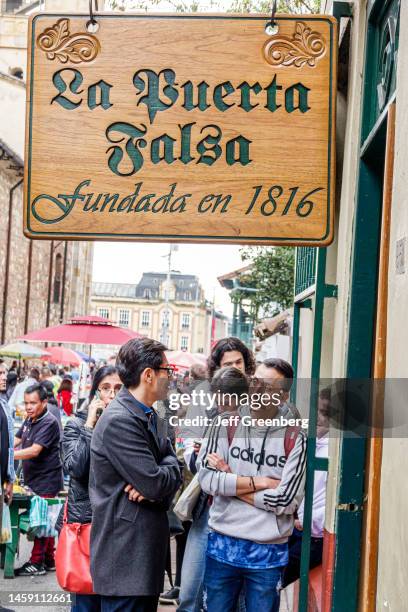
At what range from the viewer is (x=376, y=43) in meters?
3.91

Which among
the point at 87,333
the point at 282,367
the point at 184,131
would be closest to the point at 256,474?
the point at 282,367

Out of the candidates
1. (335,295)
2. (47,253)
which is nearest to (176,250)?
(47,253)

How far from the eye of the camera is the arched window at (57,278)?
47.5 metres

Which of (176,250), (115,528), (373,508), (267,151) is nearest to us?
(373,508)

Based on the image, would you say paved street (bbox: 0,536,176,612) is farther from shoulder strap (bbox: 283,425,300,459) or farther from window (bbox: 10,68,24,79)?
window (bbox: 10,68,24,79)

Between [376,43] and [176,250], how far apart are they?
192ft

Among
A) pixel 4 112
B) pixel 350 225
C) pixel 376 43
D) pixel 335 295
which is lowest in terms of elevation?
pixel 335 295

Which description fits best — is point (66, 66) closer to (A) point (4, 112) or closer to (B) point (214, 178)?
(B) point (214, 178)

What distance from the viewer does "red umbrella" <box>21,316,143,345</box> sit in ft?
43.8

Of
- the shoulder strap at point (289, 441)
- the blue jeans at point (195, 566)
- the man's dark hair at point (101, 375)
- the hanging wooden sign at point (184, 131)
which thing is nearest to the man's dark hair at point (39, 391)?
the man's dark hair at point (101, 375)

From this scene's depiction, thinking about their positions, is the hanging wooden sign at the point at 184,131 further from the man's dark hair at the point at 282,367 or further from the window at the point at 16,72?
the window at the point at 16,72

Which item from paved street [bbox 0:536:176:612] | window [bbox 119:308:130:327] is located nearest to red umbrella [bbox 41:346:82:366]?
paved street [bbox 0:536:176:612]

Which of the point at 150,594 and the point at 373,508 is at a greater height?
the point at 373,508

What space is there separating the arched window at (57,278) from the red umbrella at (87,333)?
33.2 meters
